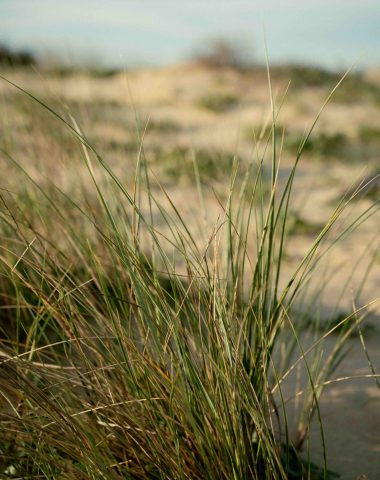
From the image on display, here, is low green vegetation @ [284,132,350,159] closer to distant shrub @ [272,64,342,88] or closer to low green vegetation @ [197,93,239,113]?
low green vegetation @ [197,93,239,113]

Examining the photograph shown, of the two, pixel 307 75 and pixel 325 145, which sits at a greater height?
pixel 307 75

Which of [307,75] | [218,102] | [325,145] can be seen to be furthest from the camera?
[307,75]

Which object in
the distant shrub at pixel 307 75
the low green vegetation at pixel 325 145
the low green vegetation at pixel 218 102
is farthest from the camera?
the distant shrub at pixel 307 75

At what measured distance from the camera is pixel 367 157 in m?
6.07

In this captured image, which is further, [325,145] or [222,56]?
[222,56]

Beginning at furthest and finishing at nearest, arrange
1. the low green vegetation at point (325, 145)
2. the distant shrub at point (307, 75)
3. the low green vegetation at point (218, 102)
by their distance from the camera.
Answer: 1. the distant shrub at point (307, 75)
2. the low green vegetation at point (218, 102)
3. the low green vegetation at point (325, 145)

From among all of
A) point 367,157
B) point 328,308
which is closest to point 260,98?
point 367,157

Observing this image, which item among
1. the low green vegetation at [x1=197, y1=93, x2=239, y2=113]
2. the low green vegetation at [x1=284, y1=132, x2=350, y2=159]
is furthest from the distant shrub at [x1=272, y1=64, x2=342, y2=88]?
the low green vegetation at [x1=284, y1=132, x2=350, y2=159]

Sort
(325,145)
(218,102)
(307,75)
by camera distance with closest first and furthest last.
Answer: (325,145)
(218,102)
(307,75)

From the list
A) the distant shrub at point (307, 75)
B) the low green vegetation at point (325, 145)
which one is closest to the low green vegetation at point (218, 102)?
the distant shrub at point (307, 75)

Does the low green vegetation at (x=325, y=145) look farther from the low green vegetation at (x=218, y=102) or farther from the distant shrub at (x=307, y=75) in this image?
the distant shrub at (x=307, y=75)

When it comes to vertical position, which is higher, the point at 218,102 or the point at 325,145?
the point at 218,102

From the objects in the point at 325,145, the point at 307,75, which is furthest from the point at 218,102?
the point at 325,145

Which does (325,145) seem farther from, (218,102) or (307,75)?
(307,75)
